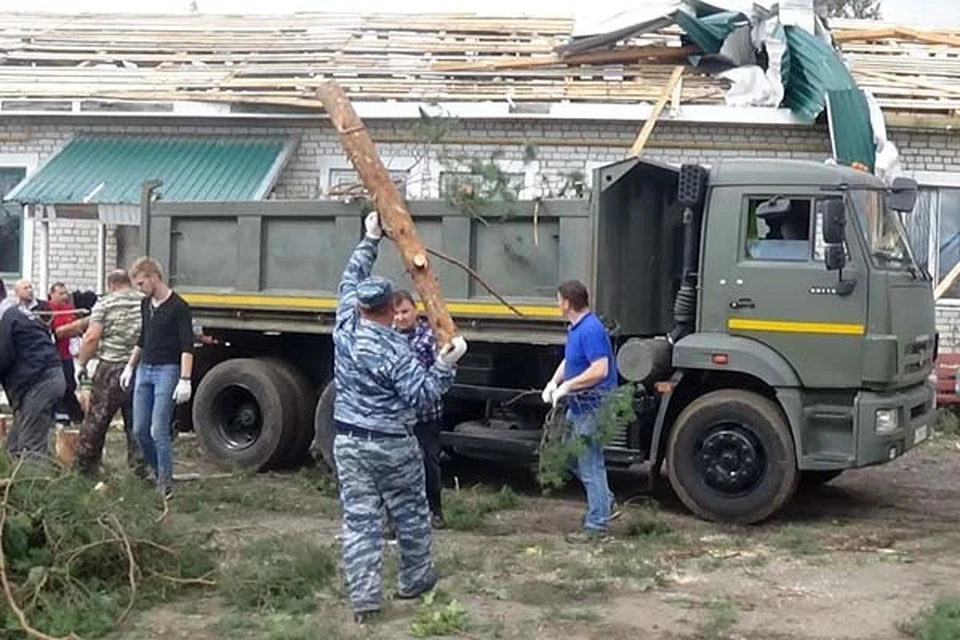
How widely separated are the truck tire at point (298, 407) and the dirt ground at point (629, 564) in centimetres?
23

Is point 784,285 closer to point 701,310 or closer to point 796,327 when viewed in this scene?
point 796,327

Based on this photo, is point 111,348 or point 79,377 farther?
point 79,377

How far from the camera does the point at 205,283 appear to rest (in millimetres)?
12102

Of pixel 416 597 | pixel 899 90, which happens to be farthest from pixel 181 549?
pixel 899 90

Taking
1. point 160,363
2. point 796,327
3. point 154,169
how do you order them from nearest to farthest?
1. point 796,327
2. point 160,363
3. point 154,169

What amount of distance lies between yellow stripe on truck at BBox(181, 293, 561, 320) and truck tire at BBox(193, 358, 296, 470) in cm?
55

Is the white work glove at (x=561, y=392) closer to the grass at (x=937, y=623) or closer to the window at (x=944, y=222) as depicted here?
the grass at (x=937, y=623)

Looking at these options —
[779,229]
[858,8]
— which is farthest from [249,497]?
[858,8]

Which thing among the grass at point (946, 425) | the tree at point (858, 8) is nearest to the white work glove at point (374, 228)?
the grass at point (946, 425)

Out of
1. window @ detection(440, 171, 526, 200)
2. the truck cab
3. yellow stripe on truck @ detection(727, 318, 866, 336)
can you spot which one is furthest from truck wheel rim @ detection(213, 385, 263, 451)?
yellow stripe on truck @ detection(727, 318, 866, 336)

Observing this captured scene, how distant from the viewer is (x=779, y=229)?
1010 centimetres

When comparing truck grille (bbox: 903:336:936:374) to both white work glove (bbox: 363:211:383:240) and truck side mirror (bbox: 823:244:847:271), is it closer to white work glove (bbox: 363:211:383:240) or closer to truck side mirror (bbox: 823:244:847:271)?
truck side mirror (bbox: 823:244:847:271)

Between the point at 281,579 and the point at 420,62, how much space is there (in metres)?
12.0

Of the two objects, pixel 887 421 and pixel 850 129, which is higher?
pixel 850 129
